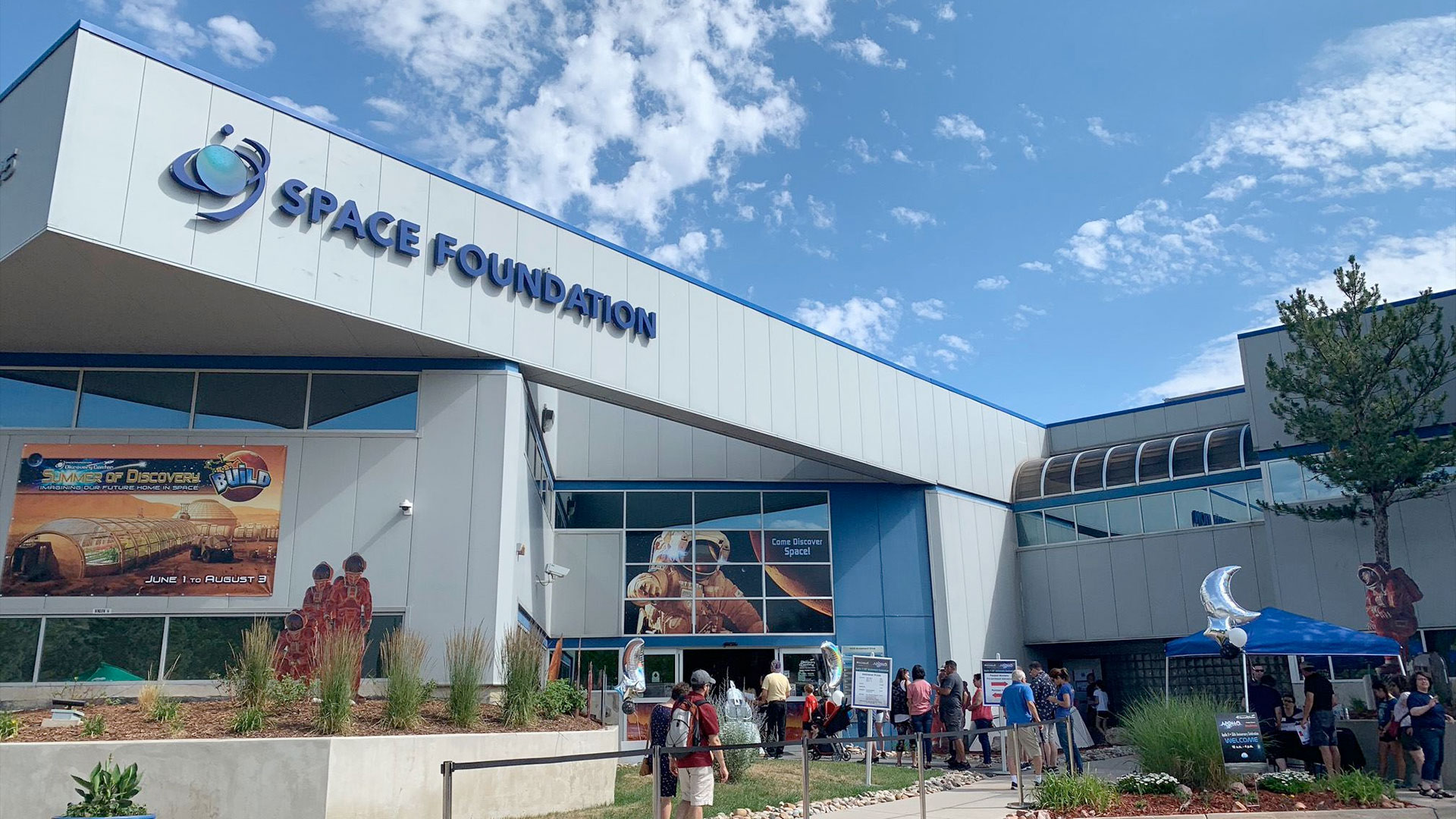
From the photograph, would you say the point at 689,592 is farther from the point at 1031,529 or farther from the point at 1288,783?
the point at 1288,783

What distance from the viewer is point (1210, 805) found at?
10.7 meters

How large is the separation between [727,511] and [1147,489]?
10.3 meters

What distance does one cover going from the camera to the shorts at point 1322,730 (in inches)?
499

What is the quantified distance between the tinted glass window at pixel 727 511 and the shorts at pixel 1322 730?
13.5m

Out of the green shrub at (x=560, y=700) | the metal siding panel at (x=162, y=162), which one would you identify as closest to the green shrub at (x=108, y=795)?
the green shrub at (x=560, y=700)

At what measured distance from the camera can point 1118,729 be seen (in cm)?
1263

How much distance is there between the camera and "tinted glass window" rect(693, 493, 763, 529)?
80.2ft

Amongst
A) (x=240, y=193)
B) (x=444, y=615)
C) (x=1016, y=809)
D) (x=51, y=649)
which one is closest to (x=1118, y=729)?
(x=1016, y=809)

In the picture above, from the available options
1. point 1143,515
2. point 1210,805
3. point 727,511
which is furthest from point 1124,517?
point 1210,805

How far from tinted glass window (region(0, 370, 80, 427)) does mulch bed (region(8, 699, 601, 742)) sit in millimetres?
5746

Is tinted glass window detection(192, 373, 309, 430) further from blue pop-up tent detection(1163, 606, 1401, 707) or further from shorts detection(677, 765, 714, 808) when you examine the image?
blue pop-up tent detection(1163, 606, 1401, 707)

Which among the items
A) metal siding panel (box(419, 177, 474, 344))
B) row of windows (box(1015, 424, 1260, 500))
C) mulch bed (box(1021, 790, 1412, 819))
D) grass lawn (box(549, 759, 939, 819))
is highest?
metal siding panel (box(419, 177, 474, 344))

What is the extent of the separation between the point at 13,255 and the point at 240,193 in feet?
8.97

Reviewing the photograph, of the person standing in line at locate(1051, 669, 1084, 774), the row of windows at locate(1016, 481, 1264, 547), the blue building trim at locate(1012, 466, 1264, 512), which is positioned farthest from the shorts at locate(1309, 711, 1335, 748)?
the blue building trim at locate(1012, 466, 1264, 512)
